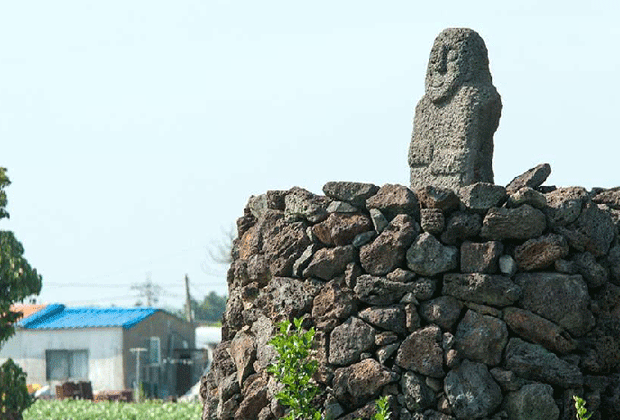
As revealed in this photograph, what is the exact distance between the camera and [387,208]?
8.79 m

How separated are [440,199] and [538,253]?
784 millimetres

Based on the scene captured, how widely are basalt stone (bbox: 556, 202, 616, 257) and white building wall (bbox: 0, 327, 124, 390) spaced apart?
1146 inches

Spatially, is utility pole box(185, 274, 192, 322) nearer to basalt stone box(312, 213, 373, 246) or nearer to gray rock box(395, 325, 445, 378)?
basalt stone box(312, 213, 373, 246)

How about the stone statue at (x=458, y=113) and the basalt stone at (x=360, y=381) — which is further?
the stone statue at (x=458, y=113)

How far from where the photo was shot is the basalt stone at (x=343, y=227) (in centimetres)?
878

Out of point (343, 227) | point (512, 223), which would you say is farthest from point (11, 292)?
point (512, 223)

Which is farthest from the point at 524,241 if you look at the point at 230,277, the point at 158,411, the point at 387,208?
the point at 158,411

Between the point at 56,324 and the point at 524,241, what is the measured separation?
3115 centimetres

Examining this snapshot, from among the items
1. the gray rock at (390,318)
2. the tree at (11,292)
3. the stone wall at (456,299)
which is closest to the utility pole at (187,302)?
the tree at (11,292)

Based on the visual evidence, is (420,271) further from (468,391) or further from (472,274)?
(468,391)

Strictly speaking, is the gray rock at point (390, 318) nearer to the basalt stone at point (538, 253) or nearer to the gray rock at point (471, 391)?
the gray rock at point (471, 391)

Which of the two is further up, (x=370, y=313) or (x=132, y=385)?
(x=370, y=313)

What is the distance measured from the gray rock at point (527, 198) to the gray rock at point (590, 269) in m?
0.48

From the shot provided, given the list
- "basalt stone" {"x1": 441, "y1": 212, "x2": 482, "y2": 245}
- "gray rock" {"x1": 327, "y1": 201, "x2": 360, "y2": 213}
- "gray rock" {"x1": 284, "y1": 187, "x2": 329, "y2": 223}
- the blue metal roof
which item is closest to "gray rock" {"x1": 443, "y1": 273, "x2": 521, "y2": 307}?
"basalt stone" {"x1": 441, "y1": 212, "x2": 482, "y2": 245}
